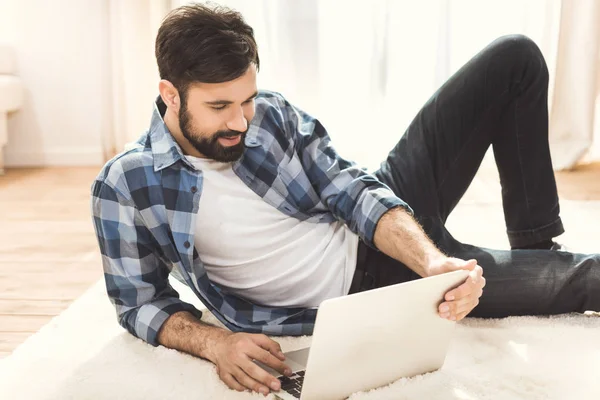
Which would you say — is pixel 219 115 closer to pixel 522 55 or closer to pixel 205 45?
pixel 205 45

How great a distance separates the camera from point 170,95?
146 cm

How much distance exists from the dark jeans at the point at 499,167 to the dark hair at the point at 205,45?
0.45 m

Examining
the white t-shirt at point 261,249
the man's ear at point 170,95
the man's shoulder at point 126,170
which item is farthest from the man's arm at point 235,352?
the man's ear at point 170,95

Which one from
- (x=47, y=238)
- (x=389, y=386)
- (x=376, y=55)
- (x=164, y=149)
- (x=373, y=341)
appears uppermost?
(x=164, y=149)

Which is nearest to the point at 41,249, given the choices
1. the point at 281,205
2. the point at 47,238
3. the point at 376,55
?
the point at 47,238

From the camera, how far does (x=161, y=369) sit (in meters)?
1.45

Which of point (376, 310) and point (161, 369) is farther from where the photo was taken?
point (161, 369)

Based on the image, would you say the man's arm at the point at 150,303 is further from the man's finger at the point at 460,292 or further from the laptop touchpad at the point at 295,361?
the man's finger at the point at 460,292

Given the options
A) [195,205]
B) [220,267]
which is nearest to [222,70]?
[195,205]

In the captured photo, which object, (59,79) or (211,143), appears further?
(59,79)

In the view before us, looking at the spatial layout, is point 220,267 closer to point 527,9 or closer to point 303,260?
point 303,260

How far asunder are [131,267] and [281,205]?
0.99ft

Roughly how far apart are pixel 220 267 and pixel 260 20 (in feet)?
6.99

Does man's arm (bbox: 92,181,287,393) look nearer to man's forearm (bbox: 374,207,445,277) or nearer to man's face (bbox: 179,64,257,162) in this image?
man's face (bbox: 179,64,257,162)
